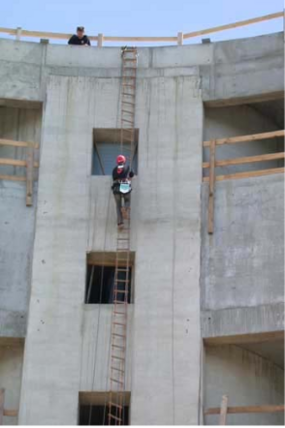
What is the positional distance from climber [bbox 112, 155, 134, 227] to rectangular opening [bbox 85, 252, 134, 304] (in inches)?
42.3

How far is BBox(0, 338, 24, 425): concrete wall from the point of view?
30219mm

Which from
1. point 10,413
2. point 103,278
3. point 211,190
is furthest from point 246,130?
point 10,413

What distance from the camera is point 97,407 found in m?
30.9

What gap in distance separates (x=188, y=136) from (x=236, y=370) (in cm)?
621

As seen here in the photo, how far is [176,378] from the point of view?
97.2ft

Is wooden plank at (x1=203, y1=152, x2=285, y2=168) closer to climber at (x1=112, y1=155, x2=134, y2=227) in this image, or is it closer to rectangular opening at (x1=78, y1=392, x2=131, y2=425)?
climber at (x1=112, y1=155, x2=134, y2=227)

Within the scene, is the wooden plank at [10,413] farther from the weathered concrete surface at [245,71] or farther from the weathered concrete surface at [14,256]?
the weathered concrete surface at [245,71]

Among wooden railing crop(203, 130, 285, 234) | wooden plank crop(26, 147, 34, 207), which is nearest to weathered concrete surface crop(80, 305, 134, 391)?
wooden plank crop(26, 147, 34, 207)

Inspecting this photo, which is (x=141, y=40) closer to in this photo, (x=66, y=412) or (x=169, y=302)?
(x=169, y=302)

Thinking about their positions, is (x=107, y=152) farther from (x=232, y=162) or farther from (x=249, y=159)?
(x=249, y=159)

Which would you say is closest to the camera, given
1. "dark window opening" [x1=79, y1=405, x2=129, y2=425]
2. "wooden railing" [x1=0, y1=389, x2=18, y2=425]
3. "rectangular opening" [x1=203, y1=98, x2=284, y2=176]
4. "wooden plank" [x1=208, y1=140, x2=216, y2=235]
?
"wooden railing" [x1=0, y1=389, x2=18, y2=425]

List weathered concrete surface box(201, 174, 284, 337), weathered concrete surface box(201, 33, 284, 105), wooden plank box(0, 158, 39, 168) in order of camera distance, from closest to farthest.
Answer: weathered concrete surface box(201, 174, 284, 337) → wooden plank box(0, 158, 39, 168) → weathered concrete surface box(201, 33, 284, 105)

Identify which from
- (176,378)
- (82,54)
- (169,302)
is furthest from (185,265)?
(82,54)

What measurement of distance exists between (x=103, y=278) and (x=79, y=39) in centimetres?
Result: 690
